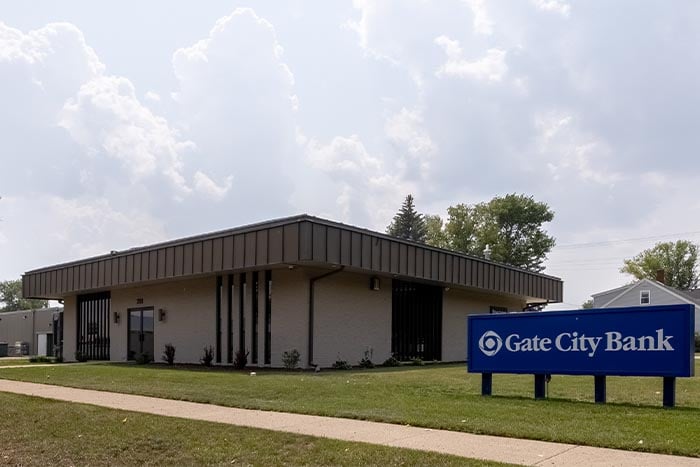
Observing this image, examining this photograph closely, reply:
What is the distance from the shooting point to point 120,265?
2480cm

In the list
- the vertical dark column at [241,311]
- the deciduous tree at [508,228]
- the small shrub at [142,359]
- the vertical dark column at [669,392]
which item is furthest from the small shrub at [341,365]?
the deciduous tree at [508,228]

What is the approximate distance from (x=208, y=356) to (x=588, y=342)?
1427cm

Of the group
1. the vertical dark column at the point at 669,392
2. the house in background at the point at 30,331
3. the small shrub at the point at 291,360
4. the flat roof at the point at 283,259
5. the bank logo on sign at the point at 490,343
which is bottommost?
the house in background at the point at 30,331

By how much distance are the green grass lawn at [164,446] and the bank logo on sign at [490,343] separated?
4.77 meters

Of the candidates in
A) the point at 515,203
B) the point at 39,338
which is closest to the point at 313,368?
the point at 39,338

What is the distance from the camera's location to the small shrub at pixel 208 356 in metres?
21.9

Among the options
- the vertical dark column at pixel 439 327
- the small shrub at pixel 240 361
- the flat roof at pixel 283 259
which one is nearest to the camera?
the flat roof at pixel 283 259

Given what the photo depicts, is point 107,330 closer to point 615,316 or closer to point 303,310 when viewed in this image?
point 303,310

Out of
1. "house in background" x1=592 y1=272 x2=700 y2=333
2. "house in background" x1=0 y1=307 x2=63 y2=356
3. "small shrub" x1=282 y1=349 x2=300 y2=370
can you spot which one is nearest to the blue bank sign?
"small shrub" x1=282 y1=349 x2=300 y2=370

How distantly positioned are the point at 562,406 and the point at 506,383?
13.3 ft

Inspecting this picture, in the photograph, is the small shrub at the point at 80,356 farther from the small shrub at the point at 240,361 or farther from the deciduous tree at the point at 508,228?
the deciduous tree at the point at 508,228

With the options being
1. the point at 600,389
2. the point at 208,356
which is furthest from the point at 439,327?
the point at 600,389

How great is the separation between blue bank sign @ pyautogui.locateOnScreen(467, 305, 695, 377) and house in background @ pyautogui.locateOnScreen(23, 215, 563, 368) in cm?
729

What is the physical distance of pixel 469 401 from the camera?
10.7 m
